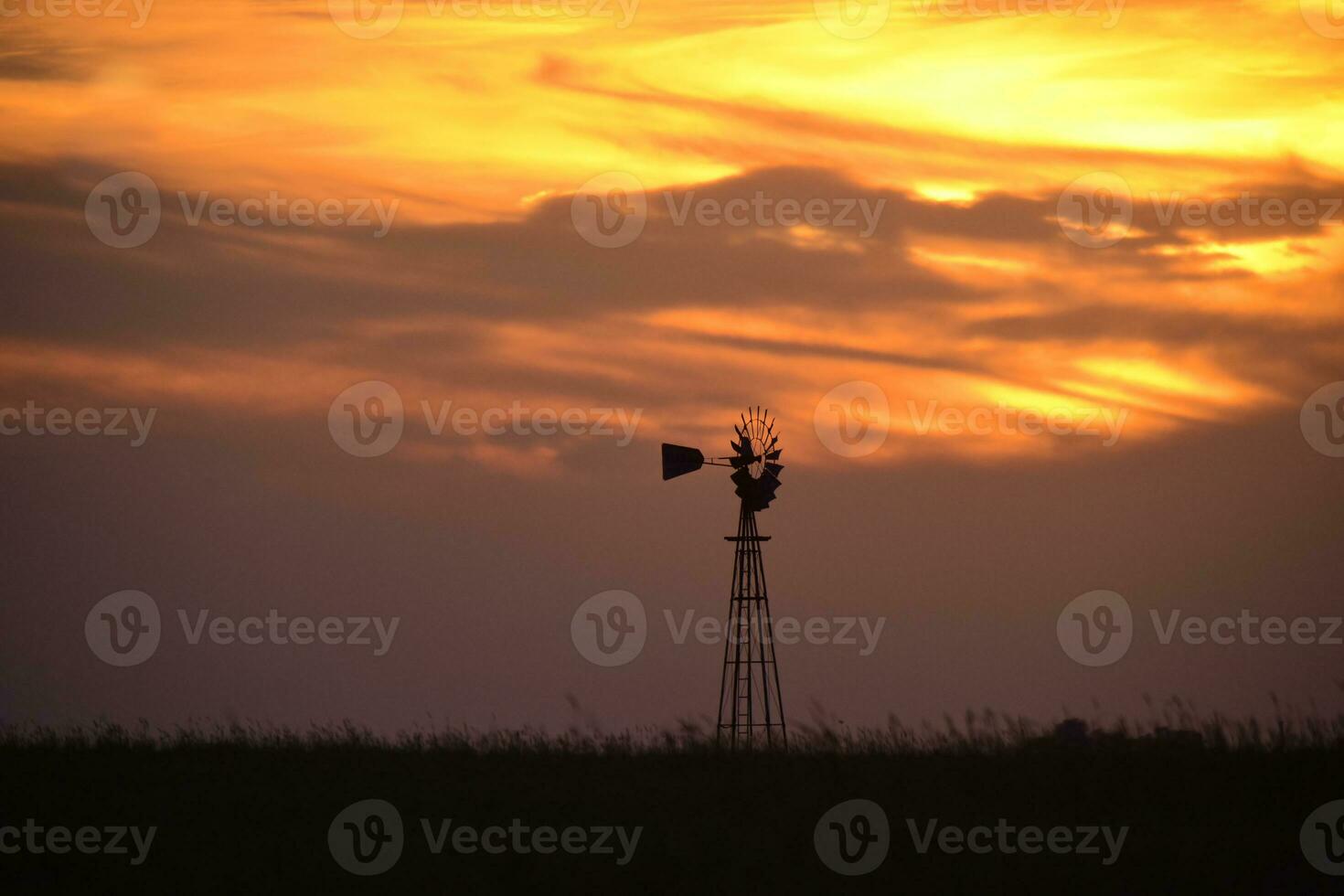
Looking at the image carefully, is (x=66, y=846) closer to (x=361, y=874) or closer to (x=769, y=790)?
(x=361, y=874)

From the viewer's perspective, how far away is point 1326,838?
1579cm

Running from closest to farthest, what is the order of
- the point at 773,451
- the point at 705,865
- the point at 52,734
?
the point at 705,865 → the point at 52,734 → the point at 773,451

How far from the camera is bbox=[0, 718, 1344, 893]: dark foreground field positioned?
14.8 m

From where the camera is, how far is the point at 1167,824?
53.3ft

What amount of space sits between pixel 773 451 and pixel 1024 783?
29.4 ft

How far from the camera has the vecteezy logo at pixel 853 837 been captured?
15.1 m

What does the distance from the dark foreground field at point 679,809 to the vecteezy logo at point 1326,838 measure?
0.42 ft

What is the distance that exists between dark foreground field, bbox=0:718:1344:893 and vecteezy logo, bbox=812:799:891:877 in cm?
5

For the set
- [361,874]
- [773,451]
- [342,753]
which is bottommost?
[361,874]

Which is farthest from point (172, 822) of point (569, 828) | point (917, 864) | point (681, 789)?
point (917, 864)
